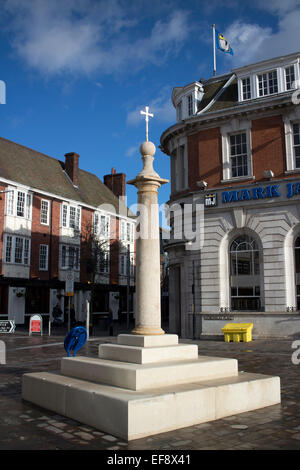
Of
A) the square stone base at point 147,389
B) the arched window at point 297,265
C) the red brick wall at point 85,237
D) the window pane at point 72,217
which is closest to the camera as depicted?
the square stone base at point 147,389

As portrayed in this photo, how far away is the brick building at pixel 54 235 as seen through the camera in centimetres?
3666

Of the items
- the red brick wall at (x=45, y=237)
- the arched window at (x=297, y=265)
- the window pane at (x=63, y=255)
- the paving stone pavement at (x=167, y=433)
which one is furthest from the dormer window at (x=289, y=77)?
the window pane at (x=63, y=255)

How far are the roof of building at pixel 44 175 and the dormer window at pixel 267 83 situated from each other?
22.5 metres

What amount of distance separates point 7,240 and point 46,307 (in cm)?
745

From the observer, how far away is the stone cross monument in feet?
30.2

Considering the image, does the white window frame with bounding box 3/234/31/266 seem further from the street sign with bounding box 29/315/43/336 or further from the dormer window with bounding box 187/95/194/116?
the dormer window with bounding box 187/95/194/116

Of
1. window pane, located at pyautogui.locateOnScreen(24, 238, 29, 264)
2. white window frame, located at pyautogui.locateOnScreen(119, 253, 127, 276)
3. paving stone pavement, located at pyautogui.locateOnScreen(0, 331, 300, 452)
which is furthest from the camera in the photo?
white window frame, located at pyautogui.locateOnScreen(119, 253, 127, 276)

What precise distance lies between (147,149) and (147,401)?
5.79 metres

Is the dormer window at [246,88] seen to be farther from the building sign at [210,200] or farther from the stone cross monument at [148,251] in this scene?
the stone cross monument at [148,251]

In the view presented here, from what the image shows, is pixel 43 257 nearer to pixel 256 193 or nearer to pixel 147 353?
pixel 256 193

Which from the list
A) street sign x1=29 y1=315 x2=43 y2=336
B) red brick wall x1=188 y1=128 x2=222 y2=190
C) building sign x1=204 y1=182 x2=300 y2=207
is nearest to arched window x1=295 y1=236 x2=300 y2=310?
building sign x1=204 y1=182 x2=300 y2=207

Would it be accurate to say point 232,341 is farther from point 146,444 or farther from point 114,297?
point 114,297

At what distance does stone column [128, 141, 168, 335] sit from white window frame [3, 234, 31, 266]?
2851cm

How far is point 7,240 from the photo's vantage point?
3638 centimetres
